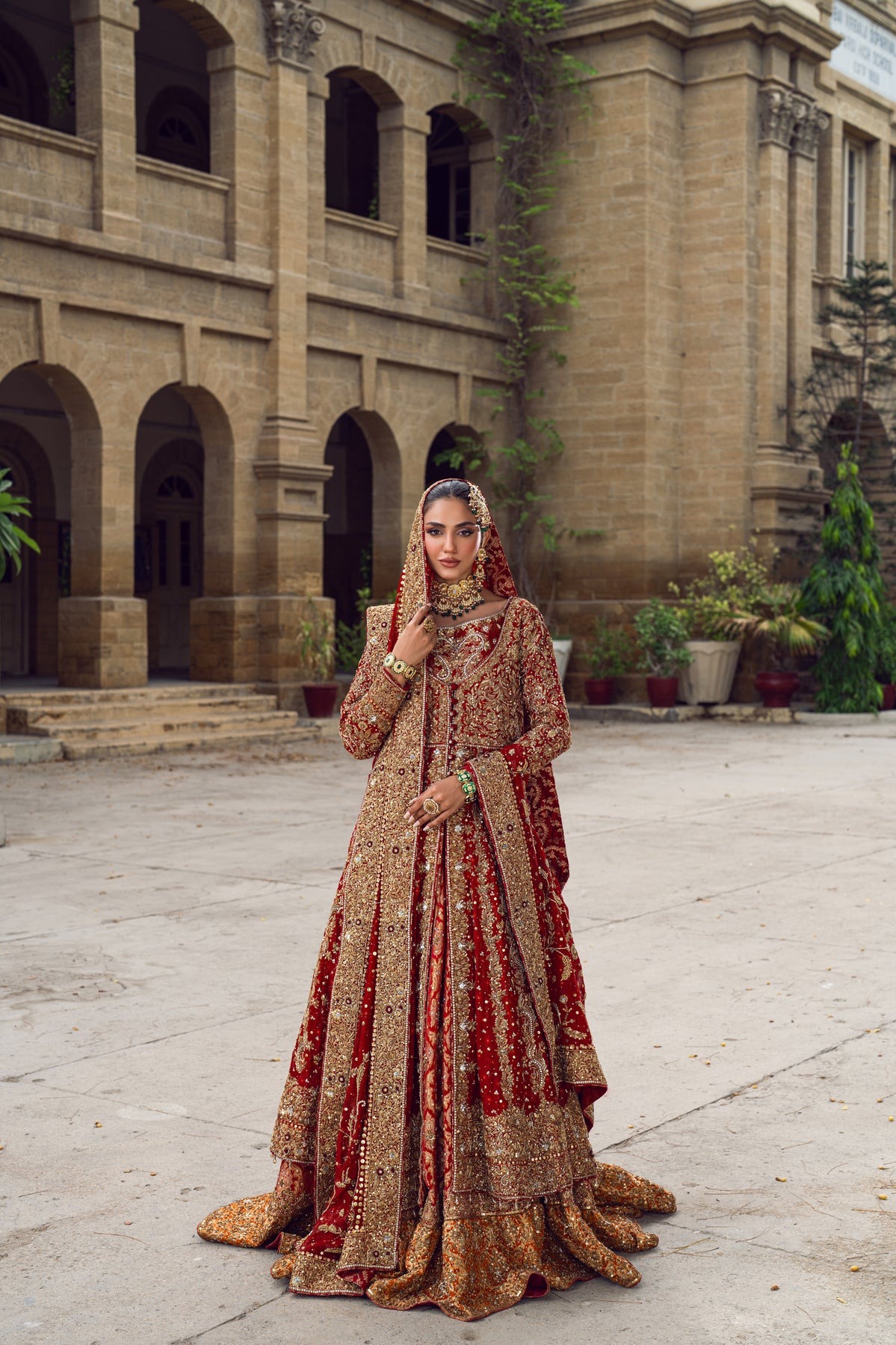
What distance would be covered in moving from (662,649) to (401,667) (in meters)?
16.1

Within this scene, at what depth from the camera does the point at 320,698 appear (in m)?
17.5

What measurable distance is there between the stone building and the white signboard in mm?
86

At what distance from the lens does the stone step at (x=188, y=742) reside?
14641mm

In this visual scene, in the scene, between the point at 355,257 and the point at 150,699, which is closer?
the point at 150,699

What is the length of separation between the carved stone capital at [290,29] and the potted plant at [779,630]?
26.8 feet

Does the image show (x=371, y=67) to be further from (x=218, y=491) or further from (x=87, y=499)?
(x=87, y=499)

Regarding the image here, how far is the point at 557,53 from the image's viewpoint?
68.3ft

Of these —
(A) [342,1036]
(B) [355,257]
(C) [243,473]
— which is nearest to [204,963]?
(A) [342,1036]

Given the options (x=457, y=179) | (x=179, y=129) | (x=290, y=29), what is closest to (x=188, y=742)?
(x=290, y=29)

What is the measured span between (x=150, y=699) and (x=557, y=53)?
1026 cm

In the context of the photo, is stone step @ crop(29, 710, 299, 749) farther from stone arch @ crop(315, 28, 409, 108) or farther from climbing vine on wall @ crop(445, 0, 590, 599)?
stone arch @ crop(315, 28, 409, 108)

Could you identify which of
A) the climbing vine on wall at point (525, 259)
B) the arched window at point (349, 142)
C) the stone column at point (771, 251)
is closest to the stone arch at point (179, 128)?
the arched window at point (349, 142)

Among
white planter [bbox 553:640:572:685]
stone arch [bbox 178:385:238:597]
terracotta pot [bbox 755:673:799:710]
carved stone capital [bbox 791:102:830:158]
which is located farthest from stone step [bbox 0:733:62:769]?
carved stone capital [bbox 791:102:830:158]

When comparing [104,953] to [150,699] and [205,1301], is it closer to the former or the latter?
[205,1301]
